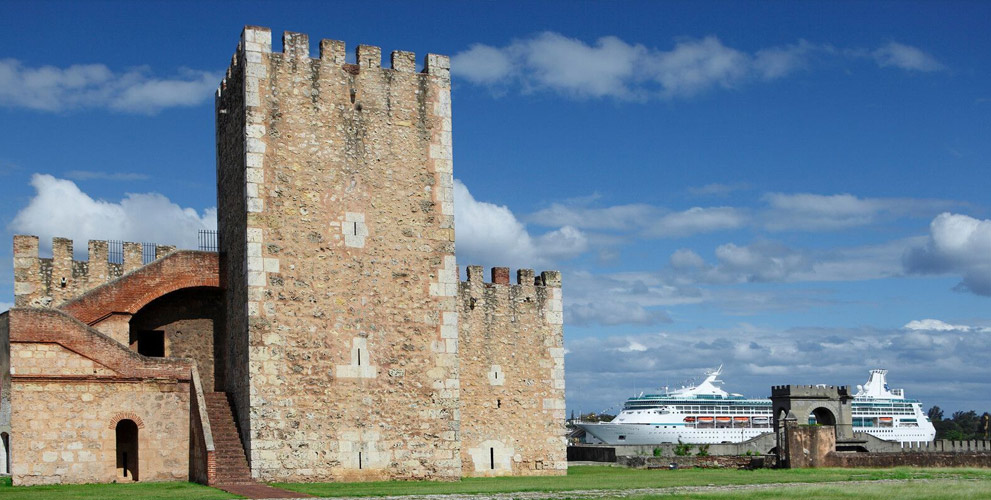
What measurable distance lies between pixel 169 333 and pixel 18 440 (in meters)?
5.26

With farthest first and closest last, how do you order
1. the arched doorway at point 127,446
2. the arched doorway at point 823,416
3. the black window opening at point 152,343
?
the arched doorway at point 823,416
the black window opening at point 152,343
the arched doorway at point 127,446

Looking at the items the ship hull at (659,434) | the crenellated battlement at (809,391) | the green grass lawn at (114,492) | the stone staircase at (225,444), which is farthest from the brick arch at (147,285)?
the ship hull at (659,434)

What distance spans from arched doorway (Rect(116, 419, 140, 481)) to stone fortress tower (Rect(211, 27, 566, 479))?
2.49m

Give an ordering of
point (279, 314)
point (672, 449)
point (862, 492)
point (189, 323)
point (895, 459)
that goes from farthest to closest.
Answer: point (672, 449) < point (895, 459) < point (189, 323) < point (279, 314) < point (862, 492)

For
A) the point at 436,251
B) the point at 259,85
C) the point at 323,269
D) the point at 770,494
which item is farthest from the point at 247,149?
the point at 770,494

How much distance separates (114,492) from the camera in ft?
68.6

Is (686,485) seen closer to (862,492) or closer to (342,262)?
(862,492)

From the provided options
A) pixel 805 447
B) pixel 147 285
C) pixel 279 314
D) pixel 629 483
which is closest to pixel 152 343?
pixel 147 285

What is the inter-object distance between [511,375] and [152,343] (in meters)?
10.2

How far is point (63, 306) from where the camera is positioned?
84.6 ft

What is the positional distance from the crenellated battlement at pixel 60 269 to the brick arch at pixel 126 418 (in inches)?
190

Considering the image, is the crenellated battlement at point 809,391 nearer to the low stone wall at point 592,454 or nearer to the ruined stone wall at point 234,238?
the low stone wall at point 592,454

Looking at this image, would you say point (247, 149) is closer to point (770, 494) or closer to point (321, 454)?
point (321, 454)

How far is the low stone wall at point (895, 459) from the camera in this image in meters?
29.8
